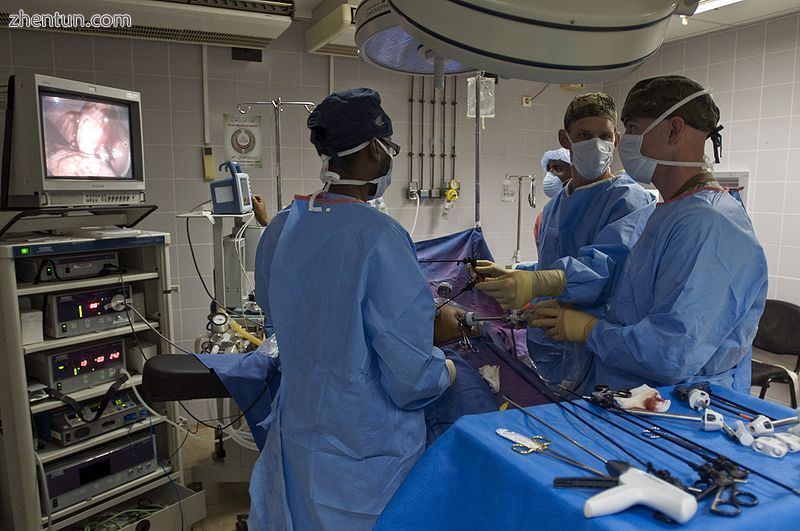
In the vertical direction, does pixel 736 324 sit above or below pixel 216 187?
below

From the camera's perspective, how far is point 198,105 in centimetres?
337

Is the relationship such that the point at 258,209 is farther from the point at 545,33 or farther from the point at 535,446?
the point at 545,33

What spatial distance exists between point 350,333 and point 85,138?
1.50m

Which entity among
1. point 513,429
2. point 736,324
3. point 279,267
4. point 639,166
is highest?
point 639,166

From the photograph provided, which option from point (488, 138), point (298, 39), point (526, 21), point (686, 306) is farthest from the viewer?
point (488, 138)

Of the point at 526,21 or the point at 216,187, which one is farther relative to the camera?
the point at 216,187

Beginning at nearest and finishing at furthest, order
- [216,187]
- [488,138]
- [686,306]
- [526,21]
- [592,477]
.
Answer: [526,21], [592,477], [686,306], [216,187], [488,138]

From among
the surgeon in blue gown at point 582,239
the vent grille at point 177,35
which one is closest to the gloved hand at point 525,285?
the surgeon in blue gown at point 582,239

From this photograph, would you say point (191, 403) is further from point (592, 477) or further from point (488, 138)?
point (592, 477)

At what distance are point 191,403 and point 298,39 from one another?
234 centimetres

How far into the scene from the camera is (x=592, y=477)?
828 mm

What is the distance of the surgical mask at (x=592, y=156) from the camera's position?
1951 millimetres

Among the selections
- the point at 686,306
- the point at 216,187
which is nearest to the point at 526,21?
the point at 686,306

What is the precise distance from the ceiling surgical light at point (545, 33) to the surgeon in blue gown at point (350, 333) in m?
0.63
